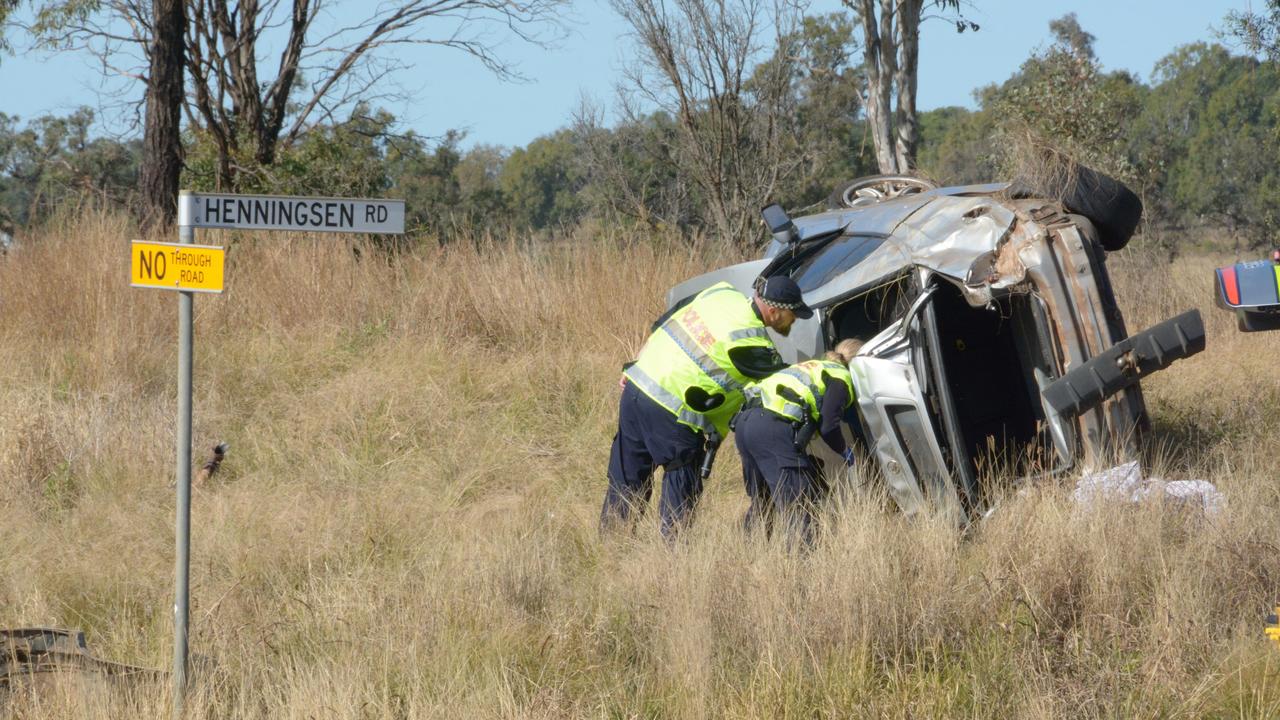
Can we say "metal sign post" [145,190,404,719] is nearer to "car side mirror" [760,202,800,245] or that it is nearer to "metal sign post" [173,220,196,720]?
"metal sign post" [173,220,196,720]

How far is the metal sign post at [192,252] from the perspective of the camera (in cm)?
412

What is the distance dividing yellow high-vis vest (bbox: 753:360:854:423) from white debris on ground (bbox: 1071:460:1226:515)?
1.09 metres

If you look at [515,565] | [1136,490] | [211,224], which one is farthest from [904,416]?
[211,224]

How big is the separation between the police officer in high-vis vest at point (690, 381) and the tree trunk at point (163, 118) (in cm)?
900

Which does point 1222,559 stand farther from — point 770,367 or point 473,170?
point 473,170

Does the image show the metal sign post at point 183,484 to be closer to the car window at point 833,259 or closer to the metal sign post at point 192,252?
the metal sign post at point 192,252

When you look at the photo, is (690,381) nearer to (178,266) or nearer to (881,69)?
(178,266)

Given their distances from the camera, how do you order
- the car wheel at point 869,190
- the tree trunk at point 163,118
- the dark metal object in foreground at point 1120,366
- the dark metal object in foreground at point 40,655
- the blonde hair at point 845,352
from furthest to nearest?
the tree trunk at point 163,118 < the car wheel at point 869,190 < the blonde hair at point 845,352 < the dark metal object in foreground at point 1120,366 < the dark metal object in foreground at point 40,655

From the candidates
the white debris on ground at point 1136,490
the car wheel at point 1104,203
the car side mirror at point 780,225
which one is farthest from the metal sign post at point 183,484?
the car wheel at point 1104,203

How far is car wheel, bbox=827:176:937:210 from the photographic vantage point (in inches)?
311

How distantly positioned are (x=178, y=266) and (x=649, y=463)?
2.75 m

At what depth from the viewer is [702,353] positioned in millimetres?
5879

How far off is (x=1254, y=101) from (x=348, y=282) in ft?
147

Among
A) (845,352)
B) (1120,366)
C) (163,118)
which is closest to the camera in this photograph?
(1120,366)
